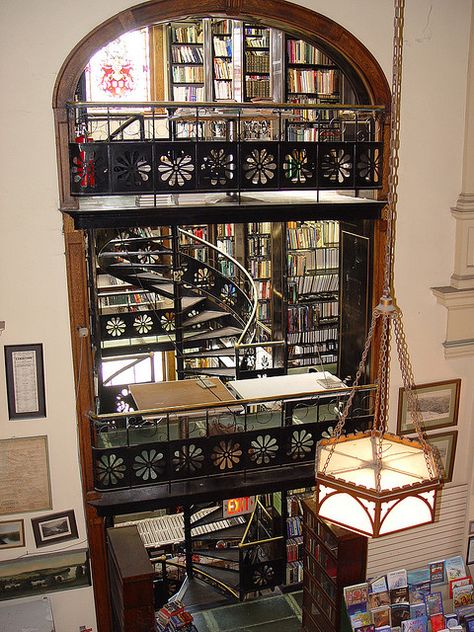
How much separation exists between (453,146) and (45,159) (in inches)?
119

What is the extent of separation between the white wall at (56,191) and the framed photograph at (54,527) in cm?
5

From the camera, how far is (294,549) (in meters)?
7.63

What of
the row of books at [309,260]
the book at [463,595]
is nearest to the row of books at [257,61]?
the row of books at [309,260]

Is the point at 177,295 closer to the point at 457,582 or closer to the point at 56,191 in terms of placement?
the point at 56,191

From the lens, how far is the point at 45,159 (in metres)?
5.26

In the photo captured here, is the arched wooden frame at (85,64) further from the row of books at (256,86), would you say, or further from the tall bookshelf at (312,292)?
the tall bookshelf at (312,292)

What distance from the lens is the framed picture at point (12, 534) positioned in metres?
5.80

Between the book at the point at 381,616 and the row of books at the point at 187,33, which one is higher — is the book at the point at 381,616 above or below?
below

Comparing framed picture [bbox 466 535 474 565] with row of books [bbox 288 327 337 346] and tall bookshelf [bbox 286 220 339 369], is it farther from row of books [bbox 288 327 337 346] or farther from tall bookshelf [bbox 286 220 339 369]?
row of books [bbox 288 327 337 346]

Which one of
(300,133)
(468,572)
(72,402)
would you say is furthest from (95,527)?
(300,133)

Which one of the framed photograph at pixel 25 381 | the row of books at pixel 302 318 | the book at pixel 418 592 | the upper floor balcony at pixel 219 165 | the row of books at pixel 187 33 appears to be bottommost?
the book at pixel 418 592

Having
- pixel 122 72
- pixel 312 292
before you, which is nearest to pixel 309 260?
pixel 312 292

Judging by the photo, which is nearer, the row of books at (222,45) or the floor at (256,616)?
the floor at (256,616)

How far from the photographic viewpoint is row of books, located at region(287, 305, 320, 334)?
29.8ft
